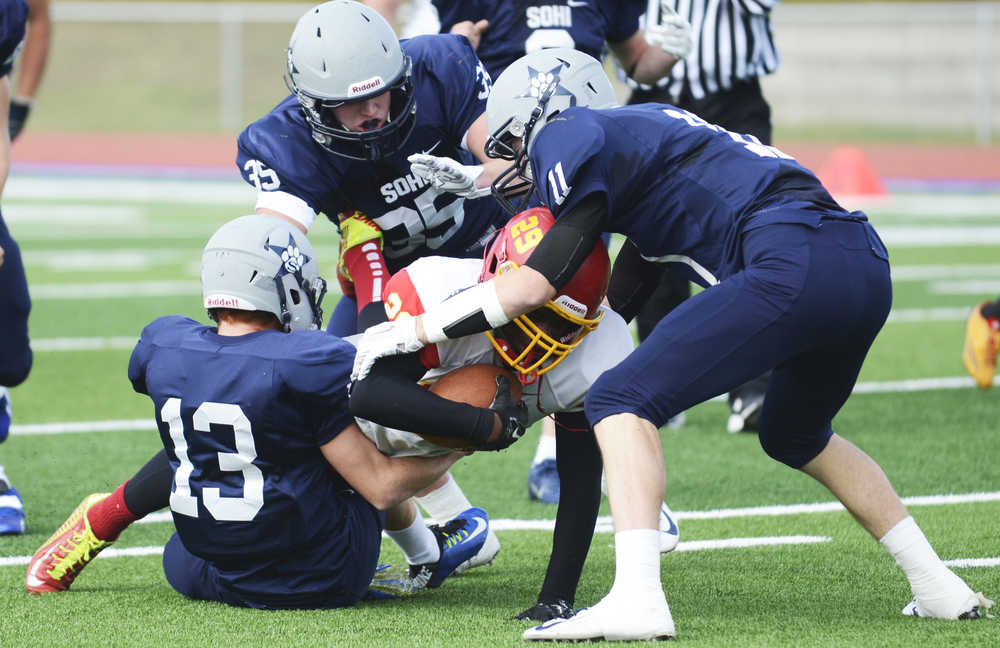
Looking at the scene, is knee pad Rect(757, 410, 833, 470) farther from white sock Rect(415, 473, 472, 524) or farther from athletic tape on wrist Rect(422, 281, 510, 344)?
white sock Rect(415, 473, 472, 524)

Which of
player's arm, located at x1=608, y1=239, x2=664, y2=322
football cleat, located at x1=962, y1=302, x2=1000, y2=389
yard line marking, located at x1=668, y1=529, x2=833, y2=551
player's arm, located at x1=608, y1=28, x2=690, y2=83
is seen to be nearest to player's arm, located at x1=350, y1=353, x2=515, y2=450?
player's arm, located at x1=608, y1=239, x2=664, y2=322

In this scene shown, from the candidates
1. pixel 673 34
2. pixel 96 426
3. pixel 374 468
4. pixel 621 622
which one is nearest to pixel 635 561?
pixel 621 622

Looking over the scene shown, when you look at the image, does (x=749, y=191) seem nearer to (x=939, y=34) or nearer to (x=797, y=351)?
(x=797, y=351)

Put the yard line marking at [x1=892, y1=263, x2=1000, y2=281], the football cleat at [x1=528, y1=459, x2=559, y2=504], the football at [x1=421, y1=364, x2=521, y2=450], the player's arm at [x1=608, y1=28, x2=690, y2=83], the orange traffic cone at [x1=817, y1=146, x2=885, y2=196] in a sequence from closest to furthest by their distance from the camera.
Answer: the football at [x1=421, y1=364, x2=521, y2=450]
the football cleat at [x1=528, y1=459, x2=559, y2=504]
the player's arm at [x1=608, y1=28, x2=690, y2=83]
the yard line marking at [x1=892, y1=263, x2=1000, y2=281]
the orange traffic cone at [x1=817, y1=146, x2=885, y2=196]

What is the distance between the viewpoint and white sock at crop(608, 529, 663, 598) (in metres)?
3.20

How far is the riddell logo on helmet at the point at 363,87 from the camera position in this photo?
3.96 meters

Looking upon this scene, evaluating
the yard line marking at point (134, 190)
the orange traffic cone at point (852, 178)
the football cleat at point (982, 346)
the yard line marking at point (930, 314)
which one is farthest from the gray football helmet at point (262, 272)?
the orange traffic cone at point (852, 178)

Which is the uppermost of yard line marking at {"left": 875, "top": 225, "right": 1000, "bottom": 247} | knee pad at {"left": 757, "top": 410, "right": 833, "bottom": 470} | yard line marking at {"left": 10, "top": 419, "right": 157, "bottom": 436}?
knee pad at {"left": 757, "top": 410, "right": 833, "bottom": 470}

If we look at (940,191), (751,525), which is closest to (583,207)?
(751,525)

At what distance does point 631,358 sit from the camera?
10.9 ft

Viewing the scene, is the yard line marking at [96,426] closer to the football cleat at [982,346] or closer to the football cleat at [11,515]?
the football cleat at [982,346]

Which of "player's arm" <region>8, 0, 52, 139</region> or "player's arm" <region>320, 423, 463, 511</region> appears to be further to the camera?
"player's arm" <region>8, 0, 52, 139</region>

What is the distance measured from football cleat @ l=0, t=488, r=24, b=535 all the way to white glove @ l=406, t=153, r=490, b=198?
170 cm

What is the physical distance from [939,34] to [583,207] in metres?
20.1
